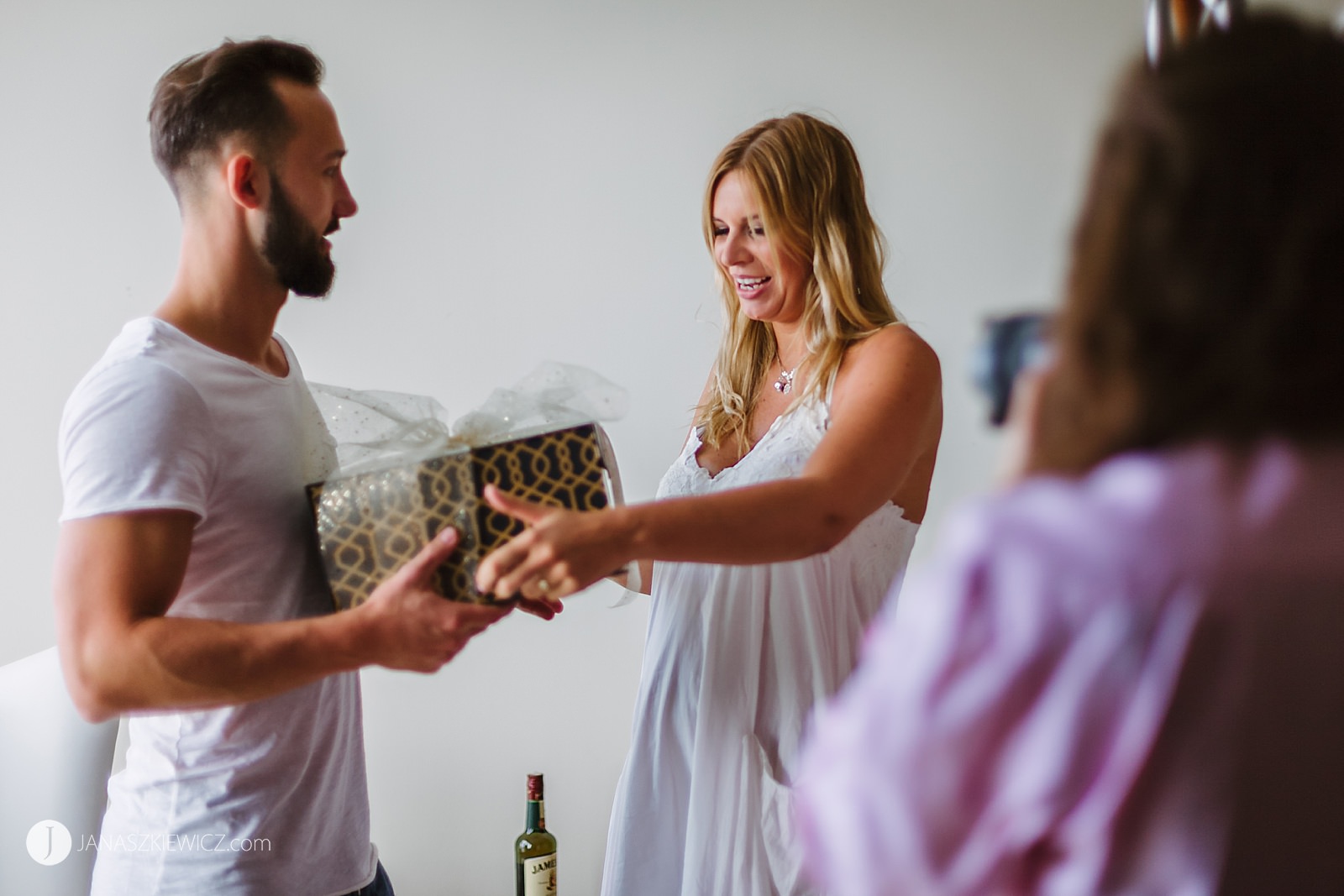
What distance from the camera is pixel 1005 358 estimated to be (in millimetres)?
638

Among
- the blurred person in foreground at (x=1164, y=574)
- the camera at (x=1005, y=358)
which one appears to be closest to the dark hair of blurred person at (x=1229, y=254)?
the blurred person in foreground at (x=1164, y=574)

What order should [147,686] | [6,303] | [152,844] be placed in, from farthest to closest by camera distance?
[6,303] → [152,844] → [147,686]

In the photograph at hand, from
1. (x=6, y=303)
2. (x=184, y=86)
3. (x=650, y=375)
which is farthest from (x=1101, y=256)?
(x=6, y=303)

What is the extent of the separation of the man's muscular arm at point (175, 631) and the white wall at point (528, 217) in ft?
3.60

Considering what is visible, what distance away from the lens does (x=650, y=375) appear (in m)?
2.14

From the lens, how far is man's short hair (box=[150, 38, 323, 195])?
1165mm

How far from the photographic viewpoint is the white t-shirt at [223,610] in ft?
3.37

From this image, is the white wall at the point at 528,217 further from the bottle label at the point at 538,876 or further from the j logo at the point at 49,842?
the j logo at the point at 49,842

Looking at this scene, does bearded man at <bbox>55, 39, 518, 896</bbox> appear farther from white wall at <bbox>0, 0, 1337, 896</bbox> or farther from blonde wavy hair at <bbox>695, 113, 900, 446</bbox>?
white wall at <bbox>0, 0, 1337, 896</bbox>

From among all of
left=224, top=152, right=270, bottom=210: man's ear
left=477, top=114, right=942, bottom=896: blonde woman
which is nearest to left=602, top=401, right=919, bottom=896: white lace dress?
left=477, top=114, right=942, bottom=896: blonde woman

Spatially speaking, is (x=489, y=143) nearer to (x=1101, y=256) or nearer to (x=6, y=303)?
(x=6, y=303)

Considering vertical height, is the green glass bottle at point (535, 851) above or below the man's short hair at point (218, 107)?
below

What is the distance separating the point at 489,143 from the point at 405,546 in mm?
1333

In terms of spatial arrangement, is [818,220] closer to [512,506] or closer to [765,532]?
[765,532]
